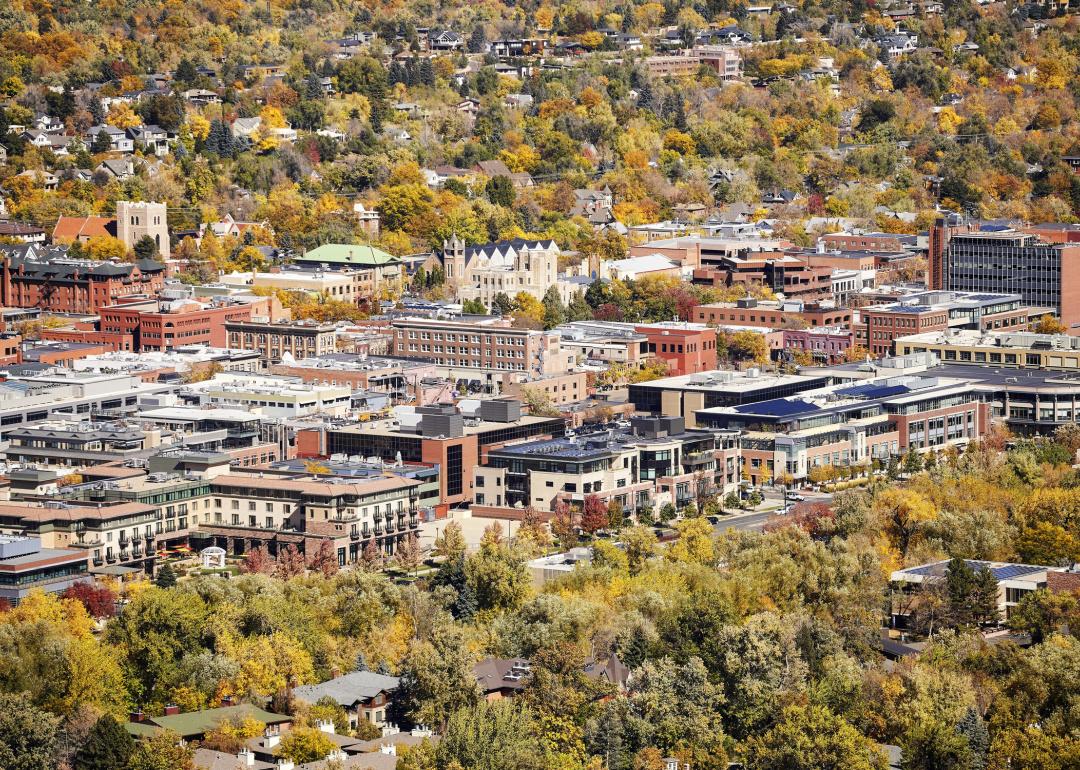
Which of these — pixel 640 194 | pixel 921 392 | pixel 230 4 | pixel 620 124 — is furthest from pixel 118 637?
pixel 230 4

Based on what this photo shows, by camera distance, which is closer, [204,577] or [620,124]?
[204,577]

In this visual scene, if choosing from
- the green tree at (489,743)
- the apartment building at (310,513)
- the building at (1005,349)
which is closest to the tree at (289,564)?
the apartment building at (310,513)

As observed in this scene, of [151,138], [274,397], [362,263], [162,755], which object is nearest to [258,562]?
[162,755]

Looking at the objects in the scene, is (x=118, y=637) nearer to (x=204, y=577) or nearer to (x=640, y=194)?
(x=204, y=577)

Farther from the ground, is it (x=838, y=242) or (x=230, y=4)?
(x=230, y=4)

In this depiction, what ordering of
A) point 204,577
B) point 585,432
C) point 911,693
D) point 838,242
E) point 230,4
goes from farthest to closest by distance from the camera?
point 230,4
point 838,242
point 585,432
point 204,577
point 911,693

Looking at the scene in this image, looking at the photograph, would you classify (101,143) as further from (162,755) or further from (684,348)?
(162,755)
